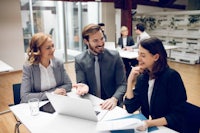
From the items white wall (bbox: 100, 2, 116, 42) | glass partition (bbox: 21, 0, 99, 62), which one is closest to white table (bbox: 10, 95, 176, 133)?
glass partition (bbox: 21, 0, 99, 62)

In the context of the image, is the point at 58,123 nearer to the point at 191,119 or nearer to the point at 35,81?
the point at 35,81

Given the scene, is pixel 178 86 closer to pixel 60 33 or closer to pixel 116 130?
pixel 116 130

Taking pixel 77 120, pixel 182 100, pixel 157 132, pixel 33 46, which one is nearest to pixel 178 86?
pixel 182 100

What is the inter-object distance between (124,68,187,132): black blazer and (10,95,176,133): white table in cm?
12

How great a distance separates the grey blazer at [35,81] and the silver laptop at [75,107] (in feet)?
1.40

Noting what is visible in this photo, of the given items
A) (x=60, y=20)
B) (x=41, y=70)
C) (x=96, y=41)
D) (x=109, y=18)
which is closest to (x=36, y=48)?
(x=41, y=70)

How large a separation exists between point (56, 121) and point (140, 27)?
460 cm

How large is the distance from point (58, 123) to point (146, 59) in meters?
0.81

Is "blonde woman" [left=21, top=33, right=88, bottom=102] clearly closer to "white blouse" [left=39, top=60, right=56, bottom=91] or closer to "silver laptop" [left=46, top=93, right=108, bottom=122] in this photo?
"white blouse" [left=39, top=60, right=56, bottom=91]

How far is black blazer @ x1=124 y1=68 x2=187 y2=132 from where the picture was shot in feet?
4.81

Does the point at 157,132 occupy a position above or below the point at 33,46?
below

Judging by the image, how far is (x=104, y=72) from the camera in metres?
2.15

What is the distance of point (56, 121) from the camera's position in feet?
4.95

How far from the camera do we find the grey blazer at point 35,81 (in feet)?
6.37
